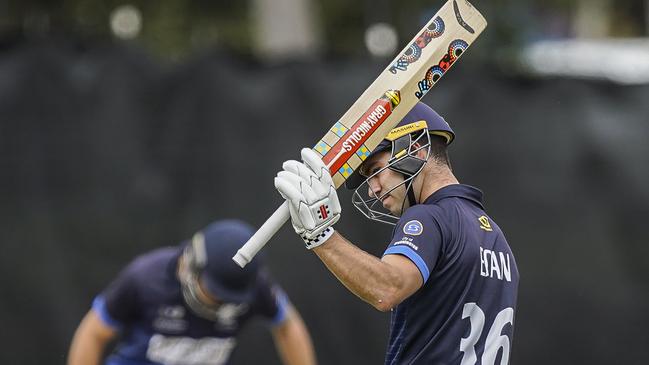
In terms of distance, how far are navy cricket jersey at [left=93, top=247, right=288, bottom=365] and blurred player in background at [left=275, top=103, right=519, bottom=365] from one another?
213 cm

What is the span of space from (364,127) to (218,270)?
2078 mm

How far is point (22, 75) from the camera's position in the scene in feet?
23.3

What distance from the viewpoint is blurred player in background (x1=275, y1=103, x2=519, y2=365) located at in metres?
3.54

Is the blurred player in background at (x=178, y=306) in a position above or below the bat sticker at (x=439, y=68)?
below

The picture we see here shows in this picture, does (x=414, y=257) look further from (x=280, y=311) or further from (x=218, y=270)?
(x=280, y=311)

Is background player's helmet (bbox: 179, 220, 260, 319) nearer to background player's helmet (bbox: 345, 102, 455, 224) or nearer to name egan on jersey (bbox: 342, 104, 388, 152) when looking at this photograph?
background player's helmet (bbox: 345, 102, 455, 224)

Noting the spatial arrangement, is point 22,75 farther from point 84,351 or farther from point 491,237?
point 491,237

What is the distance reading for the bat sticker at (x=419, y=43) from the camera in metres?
3.85

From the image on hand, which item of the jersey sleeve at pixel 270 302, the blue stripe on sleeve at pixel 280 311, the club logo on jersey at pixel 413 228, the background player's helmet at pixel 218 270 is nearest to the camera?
the club logo on jersey at pixel 413 228

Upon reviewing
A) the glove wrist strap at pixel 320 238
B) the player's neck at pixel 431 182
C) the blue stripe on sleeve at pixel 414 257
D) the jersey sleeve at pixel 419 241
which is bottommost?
the glove wrist strap at pixel 320 238

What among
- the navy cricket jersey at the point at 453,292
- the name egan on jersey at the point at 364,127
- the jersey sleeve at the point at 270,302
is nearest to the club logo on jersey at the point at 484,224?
the navy cricket jersey at the point at 453,292

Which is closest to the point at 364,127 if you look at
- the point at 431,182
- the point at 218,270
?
the point at 431,182

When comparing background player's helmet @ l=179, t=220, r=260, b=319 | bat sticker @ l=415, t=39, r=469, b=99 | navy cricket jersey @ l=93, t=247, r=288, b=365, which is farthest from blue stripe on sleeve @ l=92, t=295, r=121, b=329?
bat sticker @ l=415, t=39, r=469, b=99

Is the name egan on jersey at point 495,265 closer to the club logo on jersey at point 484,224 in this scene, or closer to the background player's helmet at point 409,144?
the club logo on jersey at point 484,224
